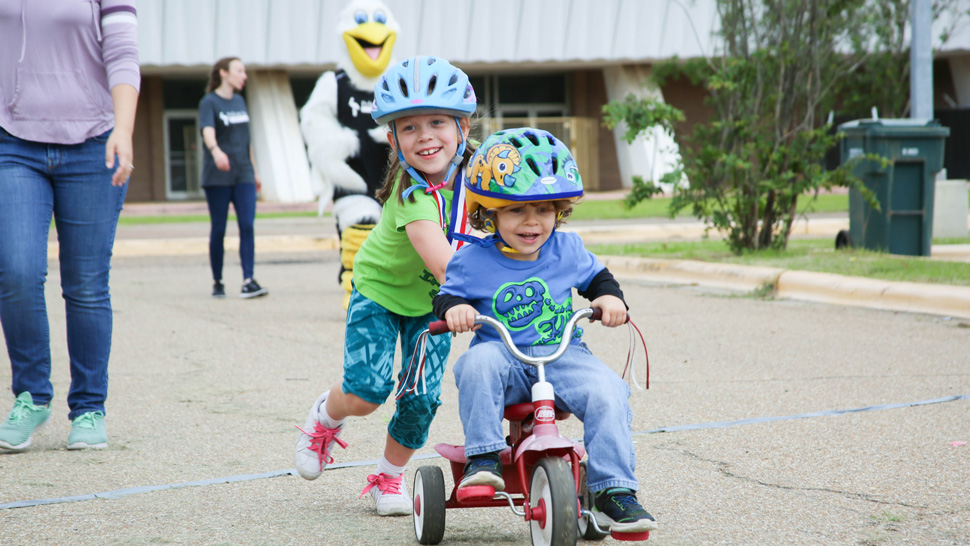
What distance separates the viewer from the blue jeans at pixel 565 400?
9.38 feet

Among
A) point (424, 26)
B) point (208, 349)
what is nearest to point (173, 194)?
point (424, 26)

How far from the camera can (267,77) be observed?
107 feet

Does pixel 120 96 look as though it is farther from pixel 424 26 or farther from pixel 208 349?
pixel 424 26

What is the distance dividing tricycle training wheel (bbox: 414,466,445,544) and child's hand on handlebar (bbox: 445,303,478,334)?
0.50 m

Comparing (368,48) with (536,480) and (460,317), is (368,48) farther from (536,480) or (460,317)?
(536,480)

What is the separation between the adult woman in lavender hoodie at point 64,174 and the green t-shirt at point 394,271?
1173 mm

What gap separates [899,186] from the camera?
10500mm

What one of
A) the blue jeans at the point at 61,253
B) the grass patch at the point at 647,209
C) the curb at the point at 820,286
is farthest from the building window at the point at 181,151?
the blue jeans at the point at 61,253

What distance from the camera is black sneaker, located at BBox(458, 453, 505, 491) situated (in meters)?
2.83

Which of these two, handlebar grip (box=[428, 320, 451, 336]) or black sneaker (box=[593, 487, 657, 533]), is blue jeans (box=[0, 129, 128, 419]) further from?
black sneaker (box=[593, 487, 657, 533])

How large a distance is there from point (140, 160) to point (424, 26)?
10.2 m

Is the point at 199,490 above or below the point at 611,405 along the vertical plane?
below

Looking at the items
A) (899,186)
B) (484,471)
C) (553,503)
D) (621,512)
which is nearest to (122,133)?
(484,471)

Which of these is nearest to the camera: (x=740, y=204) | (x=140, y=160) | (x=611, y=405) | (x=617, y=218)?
(x=611, y=405)
